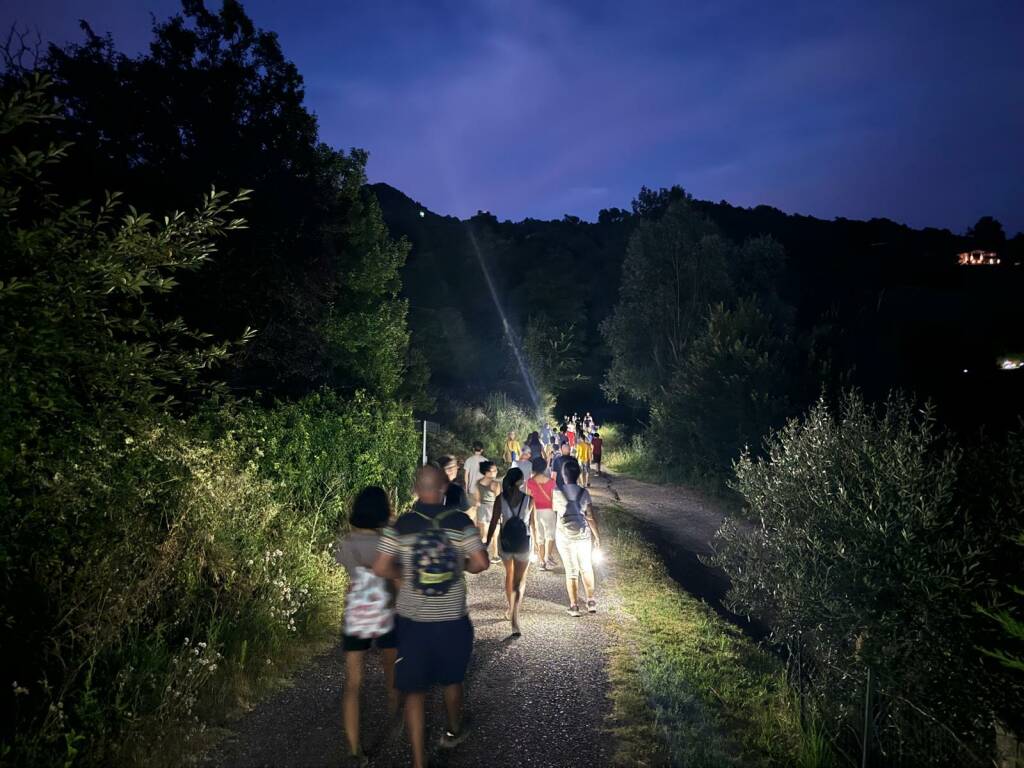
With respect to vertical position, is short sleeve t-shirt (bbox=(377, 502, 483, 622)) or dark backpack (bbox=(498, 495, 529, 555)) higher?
short sleeve t-shirt (bbox=(377, 502, 483, 622))

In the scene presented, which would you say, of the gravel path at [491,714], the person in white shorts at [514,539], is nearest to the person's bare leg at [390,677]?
the gravel path at [491,714]

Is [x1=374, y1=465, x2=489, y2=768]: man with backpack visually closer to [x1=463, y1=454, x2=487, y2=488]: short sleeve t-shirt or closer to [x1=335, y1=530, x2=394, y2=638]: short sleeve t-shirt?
[x1=335, y1=530, x2=394, y2=638]: short sleeve t-shirt

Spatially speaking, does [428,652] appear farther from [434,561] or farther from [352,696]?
[352,696]

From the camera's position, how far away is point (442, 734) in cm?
462

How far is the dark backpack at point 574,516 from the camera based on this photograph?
7.29m

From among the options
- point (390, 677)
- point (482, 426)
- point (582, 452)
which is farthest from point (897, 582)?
point (482, 426)

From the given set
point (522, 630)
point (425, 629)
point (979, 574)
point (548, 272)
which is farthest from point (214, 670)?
point (548, 272)

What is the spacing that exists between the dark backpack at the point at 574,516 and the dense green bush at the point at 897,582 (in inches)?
85.9

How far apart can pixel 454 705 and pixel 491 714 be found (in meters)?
0.84

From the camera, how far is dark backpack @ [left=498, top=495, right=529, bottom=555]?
673 cm

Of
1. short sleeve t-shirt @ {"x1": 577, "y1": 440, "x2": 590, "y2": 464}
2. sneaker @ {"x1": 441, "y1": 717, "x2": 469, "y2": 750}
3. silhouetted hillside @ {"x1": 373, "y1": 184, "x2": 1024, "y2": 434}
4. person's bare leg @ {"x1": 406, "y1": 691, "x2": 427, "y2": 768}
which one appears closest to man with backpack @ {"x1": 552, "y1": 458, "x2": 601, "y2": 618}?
sneaker @ {"x1": 441, "y1": 717, "x2": 469, "y2": 750}

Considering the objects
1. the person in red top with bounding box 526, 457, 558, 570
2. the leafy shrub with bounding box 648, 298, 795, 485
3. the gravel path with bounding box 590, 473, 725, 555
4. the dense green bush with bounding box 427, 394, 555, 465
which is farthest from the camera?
the dense green bush with bounding box 427, 394, 555, 465

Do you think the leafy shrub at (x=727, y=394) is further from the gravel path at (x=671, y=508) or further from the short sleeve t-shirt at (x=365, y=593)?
the short sleeve t-shirt at (x=365, y=593)

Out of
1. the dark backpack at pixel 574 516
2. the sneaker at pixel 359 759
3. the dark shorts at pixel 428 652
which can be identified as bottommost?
the sneaker at pixel 359 759
